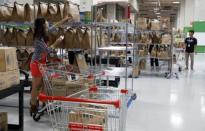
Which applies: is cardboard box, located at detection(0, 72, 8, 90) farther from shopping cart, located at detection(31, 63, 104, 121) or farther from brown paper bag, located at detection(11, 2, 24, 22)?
brown paper bag, located at detection(11, 2, 24, 22)

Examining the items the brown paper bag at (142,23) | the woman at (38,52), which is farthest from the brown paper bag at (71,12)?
the brown paper bag at (142,23)

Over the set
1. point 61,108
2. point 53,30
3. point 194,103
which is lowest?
point 194,103

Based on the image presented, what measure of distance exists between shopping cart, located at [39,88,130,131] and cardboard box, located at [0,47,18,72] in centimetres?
90

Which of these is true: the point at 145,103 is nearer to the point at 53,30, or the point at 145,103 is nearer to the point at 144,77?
the point at 53,30

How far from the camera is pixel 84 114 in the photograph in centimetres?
240

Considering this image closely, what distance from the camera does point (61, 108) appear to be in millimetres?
2430

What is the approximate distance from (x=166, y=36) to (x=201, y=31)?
42.7 feet

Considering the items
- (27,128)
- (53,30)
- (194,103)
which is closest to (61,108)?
(27,128)

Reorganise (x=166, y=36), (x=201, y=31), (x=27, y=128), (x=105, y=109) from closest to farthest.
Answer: (x=105, y=109)
(x=27, y=128)
(x=166, y=36)
(x=201, y=31)

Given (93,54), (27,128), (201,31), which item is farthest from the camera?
(201,31)

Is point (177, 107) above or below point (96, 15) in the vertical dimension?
below

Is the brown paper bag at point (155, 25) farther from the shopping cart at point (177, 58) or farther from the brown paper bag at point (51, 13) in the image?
the brown paper bag at point (51, 13)

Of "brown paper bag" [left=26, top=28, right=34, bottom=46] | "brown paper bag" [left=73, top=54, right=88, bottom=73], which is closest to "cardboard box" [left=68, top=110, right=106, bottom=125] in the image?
"brown paper bag" [left=73, top=54, right=88, bottom=73]

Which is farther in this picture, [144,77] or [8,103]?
[144,77]
